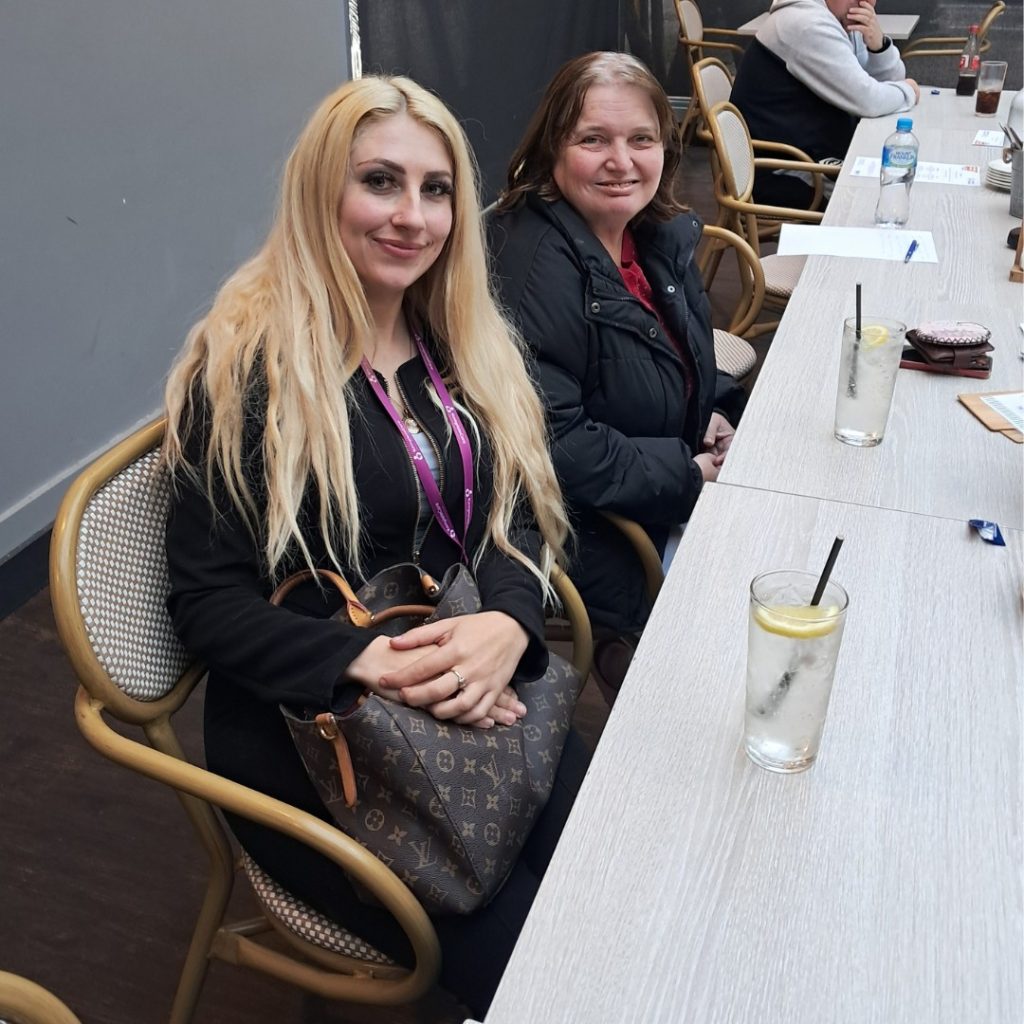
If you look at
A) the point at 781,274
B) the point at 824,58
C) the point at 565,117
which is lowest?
the point at 781,274

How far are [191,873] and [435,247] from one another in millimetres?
1131

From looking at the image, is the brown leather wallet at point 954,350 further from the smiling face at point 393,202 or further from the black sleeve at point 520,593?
the smiling face at point 393,202


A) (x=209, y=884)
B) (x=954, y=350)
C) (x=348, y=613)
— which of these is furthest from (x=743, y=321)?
(x=209, y=884)

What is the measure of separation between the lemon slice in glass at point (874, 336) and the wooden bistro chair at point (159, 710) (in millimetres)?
918

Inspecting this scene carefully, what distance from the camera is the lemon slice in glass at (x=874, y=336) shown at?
1443 millimetres

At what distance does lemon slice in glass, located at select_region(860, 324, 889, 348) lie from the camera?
1.44 m

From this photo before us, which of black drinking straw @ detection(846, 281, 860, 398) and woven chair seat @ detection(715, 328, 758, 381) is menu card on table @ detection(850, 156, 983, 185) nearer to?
woven chair seat @ detection(715, 328, 758, 381)

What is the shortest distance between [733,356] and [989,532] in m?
1.37

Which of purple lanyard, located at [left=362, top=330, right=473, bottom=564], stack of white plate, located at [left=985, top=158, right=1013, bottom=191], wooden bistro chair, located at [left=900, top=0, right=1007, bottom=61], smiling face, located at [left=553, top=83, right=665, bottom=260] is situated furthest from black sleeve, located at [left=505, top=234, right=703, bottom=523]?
wooden bistro chair, located at [left=900, top=0, right=1007, bottom=61]

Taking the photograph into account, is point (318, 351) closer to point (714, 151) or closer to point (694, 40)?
point (714, 151)

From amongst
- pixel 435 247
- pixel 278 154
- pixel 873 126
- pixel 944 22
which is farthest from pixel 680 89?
pixel 435 247

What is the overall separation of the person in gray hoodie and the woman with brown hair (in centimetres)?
217

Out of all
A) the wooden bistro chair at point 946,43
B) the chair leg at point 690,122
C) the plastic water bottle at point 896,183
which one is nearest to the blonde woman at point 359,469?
the plastic water bottle at point 896,183

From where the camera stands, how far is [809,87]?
386 centimetres
